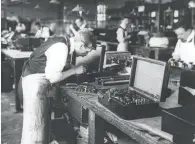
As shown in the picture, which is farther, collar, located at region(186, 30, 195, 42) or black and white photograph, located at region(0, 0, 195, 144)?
collar, located at region(186, 30, 195, 42)

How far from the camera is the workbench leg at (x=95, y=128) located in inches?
80.8

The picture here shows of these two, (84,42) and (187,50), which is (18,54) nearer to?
(84,42)

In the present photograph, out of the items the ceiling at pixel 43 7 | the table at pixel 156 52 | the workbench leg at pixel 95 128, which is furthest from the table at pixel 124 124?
the ceiling at pixel 43 7

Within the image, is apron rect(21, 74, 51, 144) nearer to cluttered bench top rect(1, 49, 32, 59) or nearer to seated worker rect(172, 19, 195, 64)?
cluttered bench top rect(1, 49, 32, 59)

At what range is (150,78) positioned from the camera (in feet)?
6.64

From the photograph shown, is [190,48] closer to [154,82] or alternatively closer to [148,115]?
[154,82]

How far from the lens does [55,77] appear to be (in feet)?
7.82

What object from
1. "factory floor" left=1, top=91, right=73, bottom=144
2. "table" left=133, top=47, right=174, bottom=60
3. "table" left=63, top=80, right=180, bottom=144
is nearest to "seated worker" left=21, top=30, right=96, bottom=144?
"table" left=63, top=80, right=180, bottom=144

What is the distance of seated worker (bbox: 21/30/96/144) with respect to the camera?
93.9 inches

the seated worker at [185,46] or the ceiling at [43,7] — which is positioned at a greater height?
the ceiling at [43,7]

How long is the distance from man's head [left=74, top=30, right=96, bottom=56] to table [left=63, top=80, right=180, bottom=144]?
0.39m

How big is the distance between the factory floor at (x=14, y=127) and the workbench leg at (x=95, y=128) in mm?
266

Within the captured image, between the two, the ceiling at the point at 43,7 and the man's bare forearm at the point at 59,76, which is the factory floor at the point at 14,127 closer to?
the man's bare forearm at the point at 59,76

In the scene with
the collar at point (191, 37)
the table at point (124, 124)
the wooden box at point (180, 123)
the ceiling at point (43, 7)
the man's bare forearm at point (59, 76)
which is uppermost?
the ceiling at point (43, 7)
